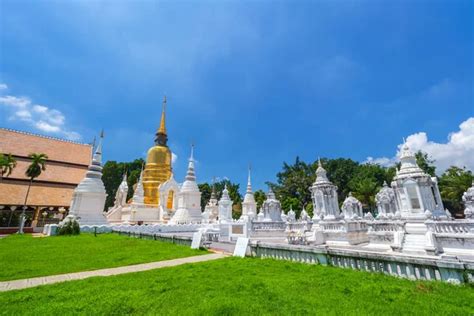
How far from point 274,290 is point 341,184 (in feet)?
165

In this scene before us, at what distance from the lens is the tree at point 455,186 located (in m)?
34.8

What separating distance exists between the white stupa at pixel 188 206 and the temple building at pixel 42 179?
13297 mm

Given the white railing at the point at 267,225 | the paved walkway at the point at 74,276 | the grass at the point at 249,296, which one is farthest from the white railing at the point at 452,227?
the paved walkway at the point at 74,276

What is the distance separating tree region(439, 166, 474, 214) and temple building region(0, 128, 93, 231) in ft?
180

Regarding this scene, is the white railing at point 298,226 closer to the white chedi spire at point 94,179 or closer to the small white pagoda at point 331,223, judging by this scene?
the small white pagoda at point 331,223

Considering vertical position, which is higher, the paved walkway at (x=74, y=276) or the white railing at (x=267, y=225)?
the white railing at (x=267, y=225)

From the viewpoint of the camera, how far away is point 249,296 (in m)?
4.34

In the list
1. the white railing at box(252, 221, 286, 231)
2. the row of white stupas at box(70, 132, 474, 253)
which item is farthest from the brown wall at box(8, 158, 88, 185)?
the white railing at box(252, 221, 286, 231)

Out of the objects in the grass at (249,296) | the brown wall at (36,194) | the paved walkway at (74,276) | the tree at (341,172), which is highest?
the tree at (341,172)

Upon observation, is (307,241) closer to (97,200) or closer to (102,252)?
(102,252)

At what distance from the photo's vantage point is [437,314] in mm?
3285

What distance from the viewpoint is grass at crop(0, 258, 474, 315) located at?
364 cm

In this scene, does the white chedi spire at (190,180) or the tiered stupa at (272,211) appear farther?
the white chedi spire at (190,180)

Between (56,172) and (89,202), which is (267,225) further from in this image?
(56,172)
